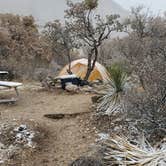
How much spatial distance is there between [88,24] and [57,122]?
735 cm

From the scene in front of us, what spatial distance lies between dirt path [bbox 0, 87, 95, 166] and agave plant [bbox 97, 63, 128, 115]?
392 mm

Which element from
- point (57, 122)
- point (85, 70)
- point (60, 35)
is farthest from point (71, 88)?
point (60, 35)

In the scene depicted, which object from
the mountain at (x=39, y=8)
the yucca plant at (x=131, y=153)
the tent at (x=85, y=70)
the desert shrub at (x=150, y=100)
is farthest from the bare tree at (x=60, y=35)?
the mountain at (x=39, y=8)

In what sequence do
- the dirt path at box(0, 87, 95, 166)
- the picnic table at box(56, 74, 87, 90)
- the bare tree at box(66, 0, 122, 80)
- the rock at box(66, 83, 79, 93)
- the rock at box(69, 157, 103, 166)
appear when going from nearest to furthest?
the rock at box(69, 157, 103, 166) < the dirt path at box(0, 87, 95, 166) < the rock at box(66, 83, 79, 93) < the picnic table at box(56, 74, 87, 90) < the bare tree at box(66, 0, 122, 80)

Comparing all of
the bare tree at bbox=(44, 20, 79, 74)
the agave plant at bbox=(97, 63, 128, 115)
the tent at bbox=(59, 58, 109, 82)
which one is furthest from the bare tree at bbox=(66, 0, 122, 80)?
the agave plant at bbox=(97, 63, 128, 115)

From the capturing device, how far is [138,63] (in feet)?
28.3

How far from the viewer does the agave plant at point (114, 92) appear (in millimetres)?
8898

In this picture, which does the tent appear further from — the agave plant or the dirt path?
the agave plant

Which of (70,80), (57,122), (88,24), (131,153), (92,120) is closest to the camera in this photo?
(131,153)

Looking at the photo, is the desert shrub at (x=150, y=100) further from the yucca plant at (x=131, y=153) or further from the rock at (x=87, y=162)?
the rock at (x=87, y=162)

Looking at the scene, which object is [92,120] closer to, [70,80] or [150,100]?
[150,100]

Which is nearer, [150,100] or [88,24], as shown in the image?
[150,100]

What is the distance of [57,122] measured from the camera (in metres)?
8.78

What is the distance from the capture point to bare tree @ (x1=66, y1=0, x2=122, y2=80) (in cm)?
1540
